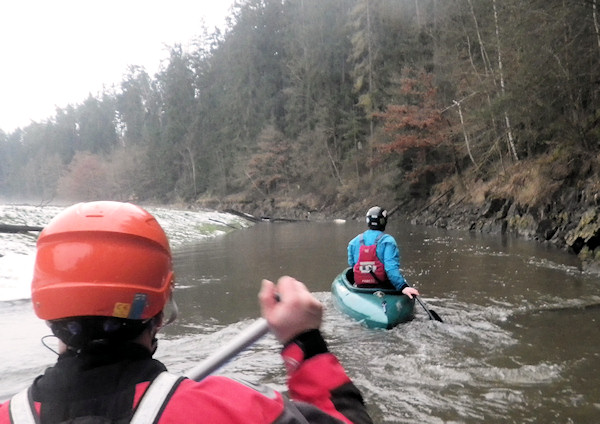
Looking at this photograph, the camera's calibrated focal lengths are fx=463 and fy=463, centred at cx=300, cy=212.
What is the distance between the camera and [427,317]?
6109 mm

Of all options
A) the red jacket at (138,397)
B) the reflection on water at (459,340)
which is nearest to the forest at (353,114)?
the reflection on water at (459,340)

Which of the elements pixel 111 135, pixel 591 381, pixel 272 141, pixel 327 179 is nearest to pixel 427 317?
pixel 591 381

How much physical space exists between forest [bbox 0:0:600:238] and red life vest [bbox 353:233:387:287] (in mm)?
7288

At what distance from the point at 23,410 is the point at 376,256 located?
5734 mm

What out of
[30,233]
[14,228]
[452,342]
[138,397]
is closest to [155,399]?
[138,397]

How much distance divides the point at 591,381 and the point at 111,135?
270ft

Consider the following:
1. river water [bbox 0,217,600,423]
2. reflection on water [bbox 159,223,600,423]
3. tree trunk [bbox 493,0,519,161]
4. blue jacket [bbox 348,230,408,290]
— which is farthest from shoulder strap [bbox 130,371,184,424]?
tree trunk [bbox 493,0,519,161]

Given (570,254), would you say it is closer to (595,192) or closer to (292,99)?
(595,192)

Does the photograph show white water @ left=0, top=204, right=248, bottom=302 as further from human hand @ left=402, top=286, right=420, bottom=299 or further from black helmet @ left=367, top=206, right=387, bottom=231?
human hand @ left=402, top=286, right=420, bottom=299

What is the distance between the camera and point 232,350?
1524mm

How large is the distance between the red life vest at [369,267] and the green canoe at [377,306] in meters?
0.25

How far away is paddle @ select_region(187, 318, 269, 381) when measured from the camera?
1473mm

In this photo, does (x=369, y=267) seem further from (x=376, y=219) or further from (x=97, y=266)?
(x=97, y=266)

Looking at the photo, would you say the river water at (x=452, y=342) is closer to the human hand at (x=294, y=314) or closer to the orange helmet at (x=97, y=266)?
the human hand at (x=294, y=314)
